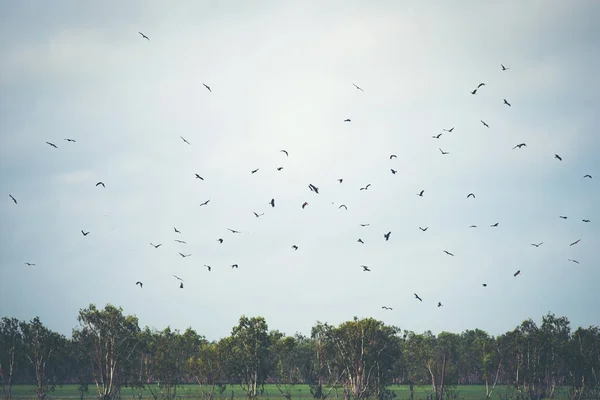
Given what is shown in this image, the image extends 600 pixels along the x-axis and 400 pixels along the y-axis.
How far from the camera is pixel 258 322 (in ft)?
275

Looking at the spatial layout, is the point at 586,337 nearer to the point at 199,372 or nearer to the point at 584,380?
the point at 584,380

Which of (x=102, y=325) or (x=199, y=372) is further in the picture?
(x=199, y=372)

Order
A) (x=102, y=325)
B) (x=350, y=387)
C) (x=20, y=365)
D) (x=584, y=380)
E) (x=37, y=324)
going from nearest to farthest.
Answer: (x=102, y=325) < (x=350, y=387) < (x=37, y=324) < (x=584, y=380) < (x=20, y=365)

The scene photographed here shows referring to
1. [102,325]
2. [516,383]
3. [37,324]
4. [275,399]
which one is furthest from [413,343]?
[37,324]

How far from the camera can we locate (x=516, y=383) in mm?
91938

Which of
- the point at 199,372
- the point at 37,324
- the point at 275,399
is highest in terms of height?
the point at 37,324

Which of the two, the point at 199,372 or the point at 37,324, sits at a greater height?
the point at 37,324

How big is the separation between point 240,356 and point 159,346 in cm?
1305

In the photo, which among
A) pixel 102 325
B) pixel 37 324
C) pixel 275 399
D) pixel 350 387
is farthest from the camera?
pixel 275 399

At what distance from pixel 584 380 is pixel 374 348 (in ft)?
129

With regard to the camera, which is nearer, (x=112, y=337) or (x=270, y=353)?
(x=112, y=337)

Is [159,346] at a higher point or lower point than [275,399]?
higher

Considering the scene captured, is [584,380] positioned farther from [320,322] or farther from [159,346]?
[159,346]

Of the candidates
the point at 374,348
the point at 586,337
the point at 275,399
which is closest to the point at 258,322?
the point at 374,348
